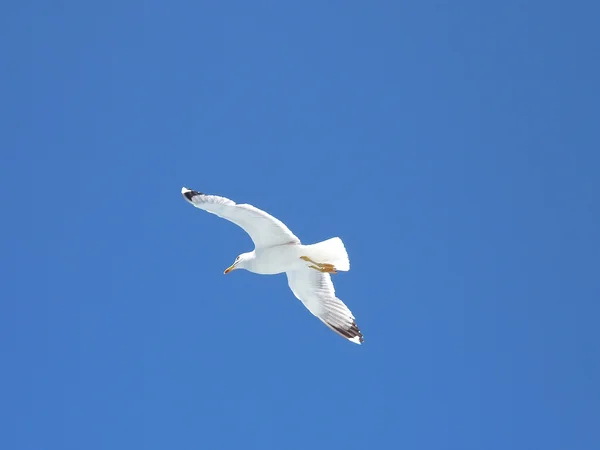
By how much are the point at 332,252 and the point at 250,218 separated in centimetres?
113

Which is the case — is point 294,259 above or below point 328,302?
below

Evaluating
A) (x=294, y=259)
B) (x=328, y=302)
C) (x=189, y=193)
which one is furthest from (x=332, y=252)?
(x=189, y=193)

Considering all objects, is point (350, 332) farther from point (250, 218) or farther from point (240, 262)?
point (250, 218)

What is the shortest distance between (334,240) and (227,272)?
140cm

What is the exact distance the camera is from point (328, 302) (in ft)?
34.8

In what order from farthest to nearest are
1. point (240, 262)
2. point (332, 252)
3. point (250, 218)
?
point (240, 262) < point (332, 252) < point (250, 218)

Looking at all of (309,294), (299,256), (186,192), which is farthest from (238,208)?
(309,294)

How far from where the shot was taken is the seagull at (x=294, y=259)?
8867 mm

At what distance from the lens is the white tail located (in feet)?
31.3

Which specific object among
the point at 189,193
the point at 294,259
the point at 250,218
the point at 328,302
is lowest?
the point at 189,193

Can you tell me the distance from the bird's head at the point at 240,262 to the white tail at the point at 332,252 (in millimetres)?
780

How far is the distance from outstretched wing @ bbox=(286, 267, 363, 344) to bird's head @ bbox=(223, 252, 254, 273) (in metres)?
0.85

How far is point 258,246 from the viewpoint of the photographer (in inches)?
383

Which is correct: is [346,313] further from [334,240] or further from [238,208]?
[238,208]
